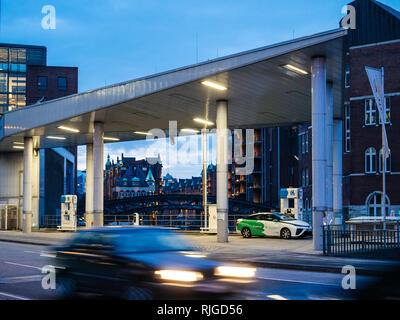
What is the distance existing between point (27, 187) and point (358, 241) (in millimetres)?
27984

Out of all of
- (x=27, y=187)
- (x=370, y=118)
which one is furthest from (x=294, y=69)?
(x=370, y=118)

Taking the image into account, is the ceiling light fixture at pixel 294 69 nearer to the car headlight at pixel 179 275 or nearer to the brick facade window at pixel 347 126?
the car headlight at pixel 179 275

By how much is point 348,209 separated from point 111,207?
57775mm

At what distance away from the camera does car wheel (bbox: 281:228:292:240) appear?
104ft

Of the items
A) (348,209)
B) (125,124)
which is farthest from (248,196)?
(125,124)

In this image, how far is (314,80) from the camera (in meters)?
23.3

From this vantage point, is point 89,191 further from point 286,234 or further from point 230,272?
point 230,272

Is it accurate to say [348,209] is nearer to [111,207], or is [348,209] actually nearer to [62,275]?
[62,275]

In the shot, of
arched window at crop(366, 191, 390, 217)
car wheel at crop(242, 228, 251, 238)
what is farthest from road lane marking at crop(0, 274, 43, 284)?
arched window at crop(366, 191, 390, 217)

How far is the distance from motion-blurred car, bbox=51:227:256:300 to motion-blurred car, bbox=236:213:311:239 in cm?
2192

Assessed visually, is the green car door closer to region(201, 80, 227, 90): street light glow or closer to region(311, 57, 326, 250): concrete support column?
region(201, 80, 227, 90): street light glow

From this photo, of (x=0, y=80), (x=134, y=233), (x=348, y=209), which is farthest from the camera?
(x=0, y=80)

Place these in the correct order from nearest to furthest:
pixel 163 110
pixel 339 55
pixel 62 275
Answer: pixel 62 275, pixel 339 55, pixel 163 110

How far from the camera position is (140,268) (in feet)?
29.7
